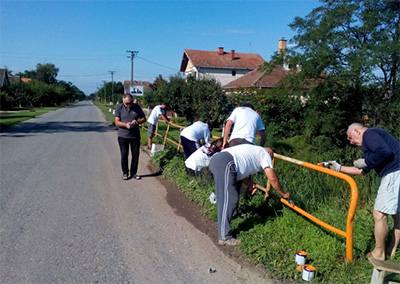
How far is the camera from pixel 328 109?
1235cm

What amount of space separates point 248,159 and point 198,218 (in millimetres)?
1638

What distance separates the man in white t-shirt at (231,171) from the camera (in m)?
4.11

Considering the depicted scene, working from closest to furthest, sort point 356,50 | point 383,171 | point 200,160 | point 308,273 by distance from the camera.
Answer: point 308,273, point 383,171, point 200,160, point 356,50

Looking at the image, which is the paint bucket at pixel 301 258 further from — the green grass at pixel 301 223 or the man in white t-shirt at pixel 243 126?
the man in white t-shirt at pixel 243 126

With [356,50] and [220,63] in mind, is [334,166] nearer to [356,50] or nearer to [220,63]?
[356,50]

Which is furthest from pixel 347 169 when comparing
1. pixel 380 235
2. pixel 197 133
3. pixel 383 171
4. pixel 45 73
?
pixel 45 73

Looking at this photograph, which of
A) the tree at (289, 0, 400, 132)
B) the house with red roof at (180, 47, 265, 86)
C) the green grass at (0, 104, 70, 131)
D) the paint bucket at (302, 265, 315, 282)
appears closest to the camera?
the paint bucket at (302, 265, 315, 282)

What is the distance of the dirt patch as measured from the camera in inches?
152

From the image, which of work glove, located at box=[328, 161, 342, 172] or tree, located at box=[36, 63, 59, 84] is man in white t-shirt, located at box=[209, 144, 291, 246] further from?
tree, located at box=[36, 63, 59, 84]

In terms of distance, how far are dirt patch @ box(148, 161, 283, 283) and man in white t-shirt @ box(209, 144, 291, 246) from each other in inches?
8.5

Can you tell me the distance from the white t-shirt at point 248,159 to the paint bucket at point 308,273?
1190 mm

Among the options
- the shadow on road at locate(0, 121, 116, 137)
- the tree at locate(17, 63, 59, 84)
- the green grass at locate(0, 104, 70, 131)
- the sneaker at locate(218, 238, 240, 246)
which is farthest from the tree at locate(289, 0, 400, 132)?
the tree at locate(17, 63, 59, 84)

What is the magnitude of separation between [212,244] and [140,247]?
88 centimetres

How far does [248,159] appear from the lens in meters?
4.14
